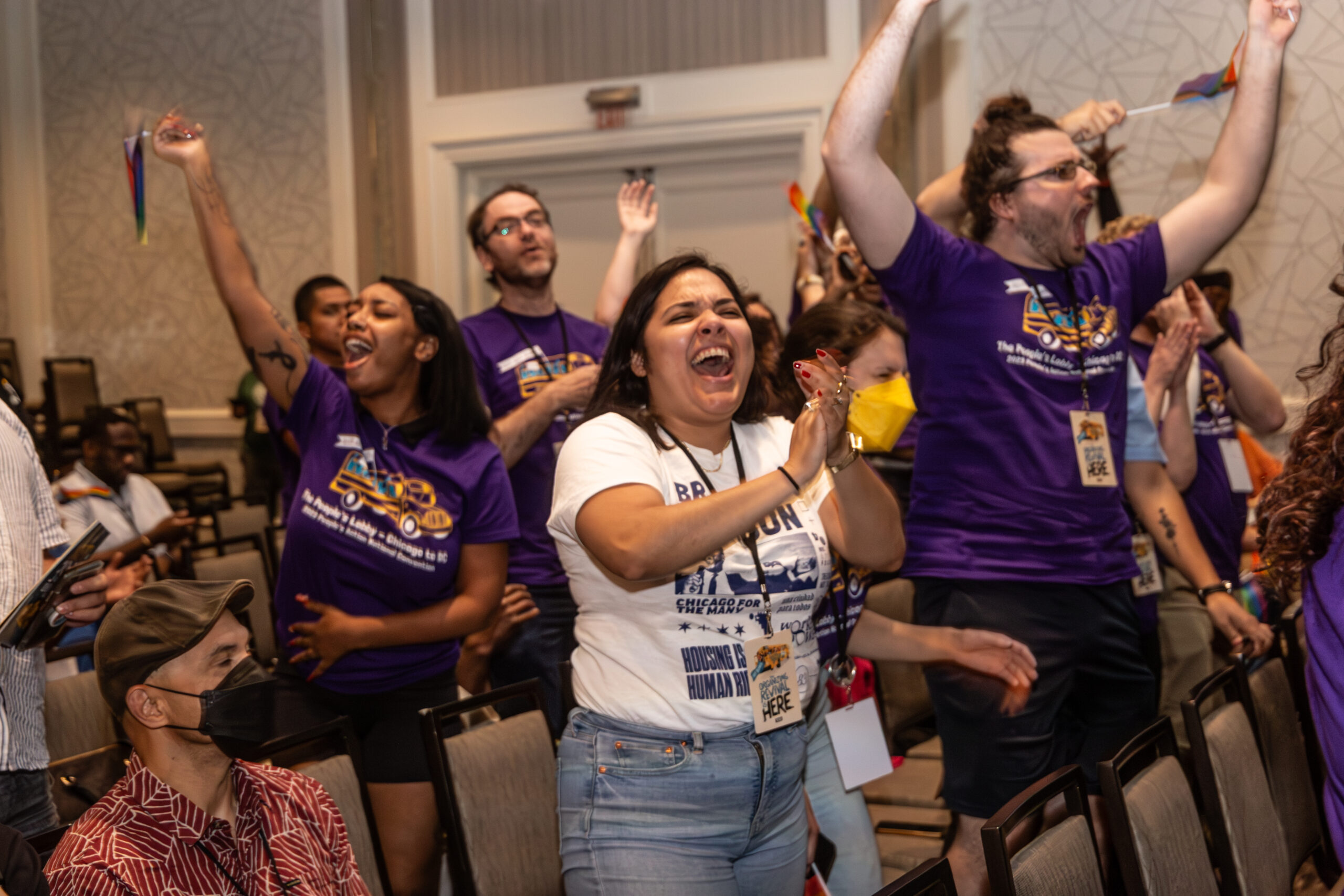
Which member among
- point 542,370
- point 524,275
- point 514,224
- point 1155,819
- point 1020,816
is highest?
point 514,224

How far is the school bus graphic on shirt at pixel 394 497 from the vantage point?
2391 millimetres

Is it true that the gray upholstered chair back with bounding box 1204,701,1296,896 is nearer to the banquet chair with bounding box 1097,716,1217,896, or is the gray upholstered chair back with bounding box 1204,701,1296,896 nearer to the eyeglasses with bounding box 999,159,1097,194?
the banquet chair with bounding box 1097,716,1217,896

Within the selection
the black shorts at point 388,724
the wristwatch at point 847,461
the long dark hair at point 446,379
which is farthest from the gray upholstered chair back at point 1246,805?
the long dark hair at point 446,379

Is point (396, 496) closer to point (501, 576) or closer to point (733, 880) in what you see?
point (501, 576)

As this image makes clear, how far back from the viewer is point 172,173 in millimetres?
7066

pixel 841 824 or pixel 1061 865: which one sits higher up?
pixel 1061 865

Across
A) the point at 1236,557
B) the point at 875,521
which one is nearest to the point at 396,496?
the point at 875,521

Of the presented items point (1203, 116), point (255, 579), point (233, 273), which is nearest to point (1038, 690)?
point (233, 273)

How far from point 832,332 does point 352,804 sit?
4.31 feet

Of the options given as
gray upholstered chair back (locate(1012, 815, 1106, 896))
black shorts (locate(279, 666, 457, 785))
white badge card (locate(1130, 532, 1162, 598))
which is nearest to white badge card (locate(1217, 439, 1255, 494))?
white badge card (locate(1130, 532, 1162, 598))

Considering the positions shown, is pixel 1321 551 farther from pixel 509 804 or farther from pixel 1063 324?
pixel 509 804

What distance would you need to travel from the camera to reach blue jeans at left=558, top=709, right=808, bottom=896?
1.54 meters

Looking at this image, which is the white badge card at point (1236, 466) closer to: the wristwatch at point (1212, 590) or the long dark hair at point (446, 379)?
the wristwatch at point (1212, 590)

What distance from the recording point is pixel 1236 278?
4848mm
